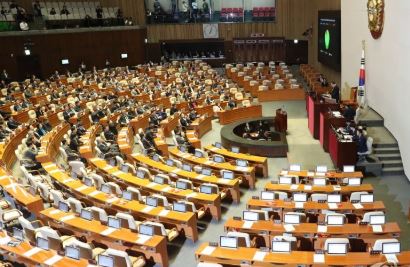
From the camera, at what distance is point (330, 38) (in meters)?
25.5

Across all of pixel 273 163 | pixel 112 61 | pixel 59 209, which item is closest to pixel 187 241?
pixel 59 209

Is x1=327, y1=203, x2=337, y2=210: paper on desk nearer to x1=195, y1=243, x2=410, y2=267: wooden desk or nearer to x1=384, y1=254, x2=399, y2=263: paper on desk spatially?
x1=195, y1=243, x2=410, y2=267: wooden desk

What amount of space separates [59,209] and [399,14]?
12.3 meters

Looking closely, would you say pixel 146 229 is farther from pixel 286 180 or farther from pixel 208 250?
pixel 286 180

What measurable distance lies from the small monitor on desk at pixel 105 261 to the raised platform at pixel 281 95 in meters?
19.6

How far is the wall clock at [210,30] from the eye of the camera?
121 feet

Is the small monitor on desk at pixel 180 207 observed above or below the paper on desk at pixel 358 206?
above

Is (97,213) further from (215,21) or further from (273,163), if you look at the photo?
(215,21)

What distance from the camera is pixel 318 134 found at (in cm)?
1797

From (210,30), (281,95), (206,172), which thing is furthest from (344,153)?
(210,30)

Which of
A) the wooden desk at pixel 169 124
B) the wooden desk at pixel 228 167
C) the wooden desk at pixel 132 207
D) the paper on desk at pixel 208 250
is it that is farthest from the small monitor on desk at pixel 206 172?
the wooden desk at pixel 169 124

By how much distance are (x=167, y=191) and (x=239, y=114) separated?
11.2m

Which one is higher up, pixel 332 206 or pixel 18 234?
Answer: pixel 18 234

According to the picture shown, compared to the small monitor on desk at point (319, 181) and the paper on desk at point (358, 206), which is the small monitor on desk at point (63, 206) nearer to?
the small monitor on desk at point (319, 181)
